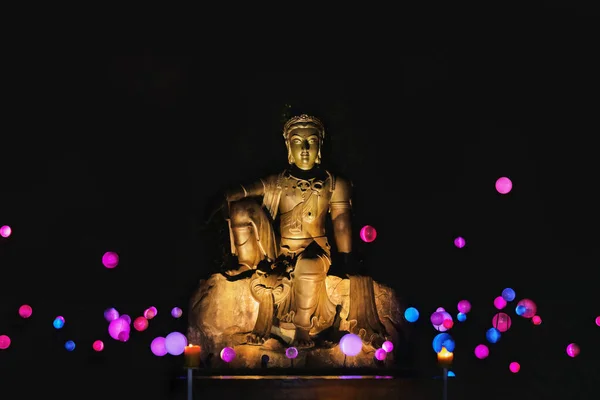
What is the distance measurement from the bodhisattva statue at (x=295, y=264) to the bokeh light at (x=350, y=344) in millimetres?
357

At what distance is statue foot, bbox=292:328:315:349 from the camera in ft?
20.4

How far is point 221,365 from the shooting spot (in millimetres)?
6281

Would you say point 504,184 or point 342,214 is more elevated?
point 504,184

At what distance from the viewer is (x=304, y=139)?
6770 millimetres

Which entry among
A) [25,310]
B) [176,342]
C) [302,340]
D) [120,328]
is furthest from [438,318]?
[25,310]

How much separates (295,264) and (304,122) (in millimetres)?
1015

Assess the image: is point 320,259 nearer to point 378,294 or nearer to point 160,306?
point 378,294

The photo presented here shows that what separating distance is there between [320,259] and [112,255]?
1581 mm

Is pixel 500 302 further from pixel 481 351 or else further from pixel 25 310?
pixel 25 310

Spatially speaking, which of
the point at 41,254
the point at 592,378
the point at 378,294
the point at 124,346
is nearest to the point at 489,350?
the point at 592,378

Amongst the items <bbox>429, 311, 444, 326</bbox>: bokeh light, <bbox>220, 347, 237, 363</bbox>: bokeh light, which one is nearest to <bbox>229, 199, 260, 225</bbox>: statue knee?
<bbox>220, 347, 237, 363</bbox>: bokeh light

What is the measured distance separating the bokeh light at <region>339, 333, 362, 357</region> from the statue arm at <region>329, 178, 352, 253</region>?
3.08 feet

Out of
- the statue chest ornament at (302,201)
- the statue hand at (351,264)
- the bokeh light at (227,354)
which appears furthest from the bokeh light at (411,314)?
the bokeh light at (227,354)

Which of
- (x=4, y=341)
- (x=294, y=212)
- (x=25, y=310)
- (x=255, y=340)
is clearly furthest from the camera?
(x=25, y=310)
